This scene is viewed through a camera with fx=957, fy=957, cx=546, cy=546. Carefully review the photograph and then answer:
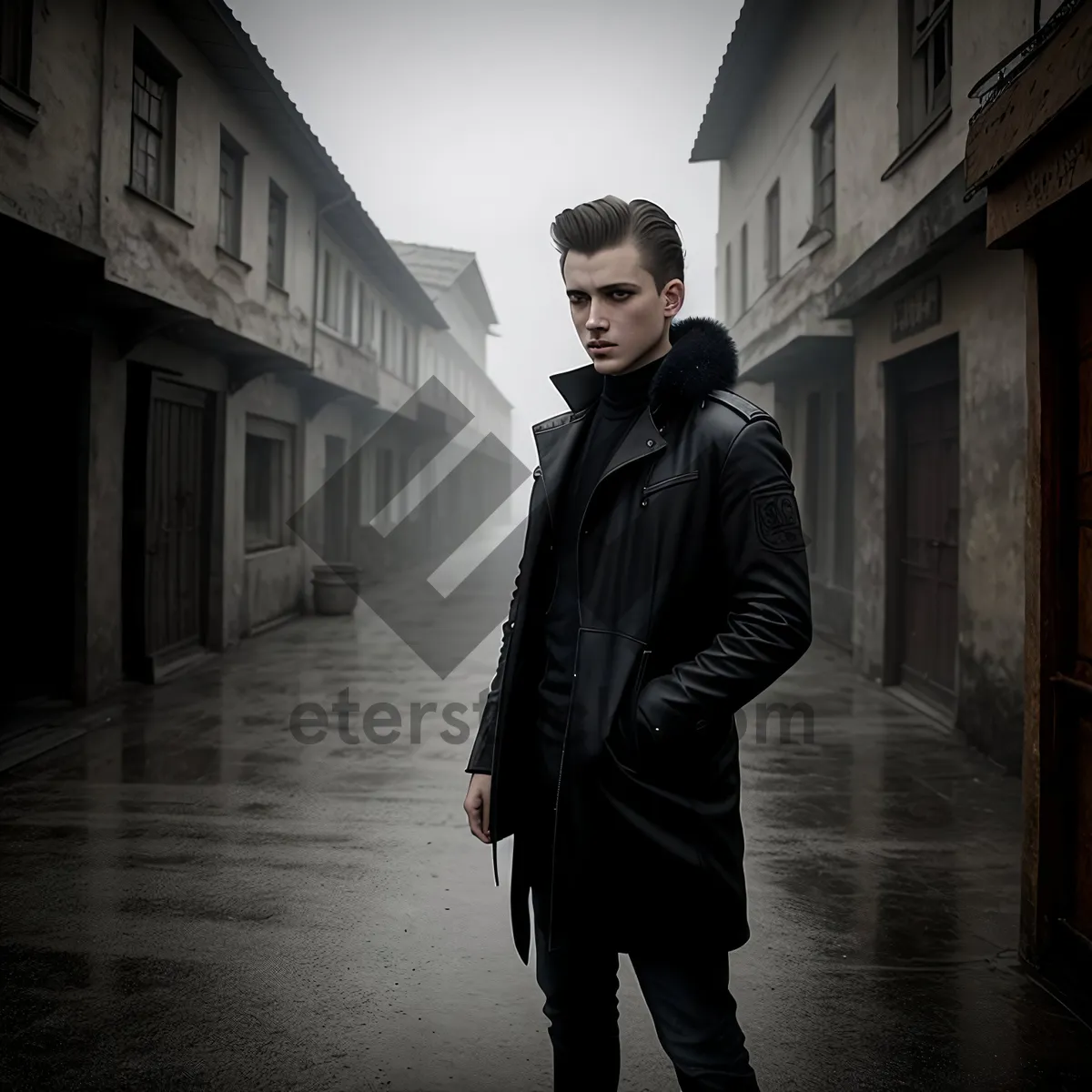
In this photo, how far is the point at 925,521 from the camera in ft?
26.4

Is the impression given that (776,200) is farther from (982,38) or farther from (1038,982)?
(1038,982)

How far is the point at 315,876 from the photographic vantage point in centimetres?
406

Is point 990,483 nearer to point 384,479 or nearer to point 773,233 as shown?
point 773,233

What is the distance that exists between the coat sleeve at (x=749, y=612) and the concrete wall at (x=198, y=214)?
20.7ft

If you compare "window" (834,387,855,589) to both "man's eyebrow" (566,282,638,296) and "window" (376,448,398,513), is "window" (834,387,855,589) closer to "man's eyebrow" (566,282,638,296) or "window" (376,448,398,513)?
"man's eyebrow" (566,282,638,296)

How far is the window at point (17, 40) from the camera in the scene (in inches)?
244

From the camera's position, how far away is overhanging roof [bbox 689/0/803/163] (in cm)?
1177

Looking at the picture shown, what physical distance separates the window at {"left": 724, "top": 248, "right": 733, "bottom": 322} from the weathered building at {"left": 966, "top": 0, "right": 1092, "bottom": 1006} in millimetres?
15508

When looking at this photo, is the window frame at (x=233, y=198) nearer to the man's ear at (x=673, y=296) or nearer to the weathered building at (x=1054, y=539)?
the weathered building at (x=1054, y=539)

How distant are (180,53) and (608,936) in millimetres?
9458

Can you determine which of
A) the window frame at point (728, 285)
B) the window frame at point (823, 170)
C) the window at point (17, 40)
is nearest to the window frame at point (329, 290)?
the window frame at point (823, 170)

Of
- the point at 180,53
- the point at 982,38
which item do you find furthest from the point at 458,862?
the point at 180,53

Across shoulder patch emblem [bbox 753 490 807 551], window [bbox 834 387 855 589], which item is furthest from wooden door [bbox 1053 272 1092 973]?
window [bbox 834 387 855 589]

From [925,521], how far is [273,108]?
828 centimetres
